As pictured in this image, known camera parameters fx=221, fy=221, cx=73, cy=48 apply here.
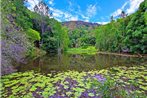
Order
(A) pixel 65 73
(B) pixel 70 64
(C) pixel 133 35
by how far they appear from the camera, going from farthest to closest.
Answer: (C) pixel 133 35 → (B) pixel 70 64 → (A) pixel 65 73

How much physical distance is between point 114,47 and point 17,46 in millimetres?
34836

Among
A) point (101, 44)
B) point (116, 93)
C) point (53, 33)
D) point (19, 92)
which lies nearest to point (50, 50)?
point (53, 33)

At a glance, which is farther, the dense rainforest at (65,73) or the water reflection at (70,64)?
the water reflection at (70,64)

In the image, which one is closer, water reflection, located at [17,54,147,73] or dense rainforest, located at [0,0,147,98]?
dense rainforest, located at [0,0,147,98]

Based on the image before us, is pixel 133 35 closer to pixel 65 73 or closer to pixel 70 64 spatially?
pixel 70 64

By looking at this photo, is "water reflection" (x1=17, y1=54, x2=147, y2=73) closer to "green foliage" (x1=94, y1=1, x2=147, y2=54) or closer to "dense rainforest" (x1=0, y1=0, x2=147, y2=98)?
"dense rainforest" (x1=0, y1=0, x2=147, y2=98)

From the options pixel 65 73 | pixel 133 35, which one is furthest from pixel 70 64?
pixel 133 35

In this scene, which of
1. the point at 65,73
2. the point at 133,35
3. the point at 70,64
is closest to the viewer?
the point at 65,73

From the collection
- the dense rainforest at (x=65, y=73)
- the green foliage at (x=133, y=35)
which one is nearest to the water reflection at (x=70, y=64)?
the dense rainforest at (x=65, y=73)

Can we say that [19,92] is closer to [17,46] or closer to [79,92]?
[79,92]

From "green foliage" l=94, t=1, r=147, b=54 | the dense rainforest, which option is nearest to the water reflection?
the dense rainforest

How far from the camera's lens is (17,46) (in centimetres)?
1378

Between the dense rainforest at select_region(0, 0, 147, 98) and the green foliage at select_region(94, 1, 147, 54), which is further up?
the green foliage at select_region(94, 1, 147, 54)

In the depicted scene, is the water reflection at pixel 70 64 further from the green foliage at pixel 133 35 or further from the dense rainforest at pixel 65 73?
the green foliage at pixel 133 35
